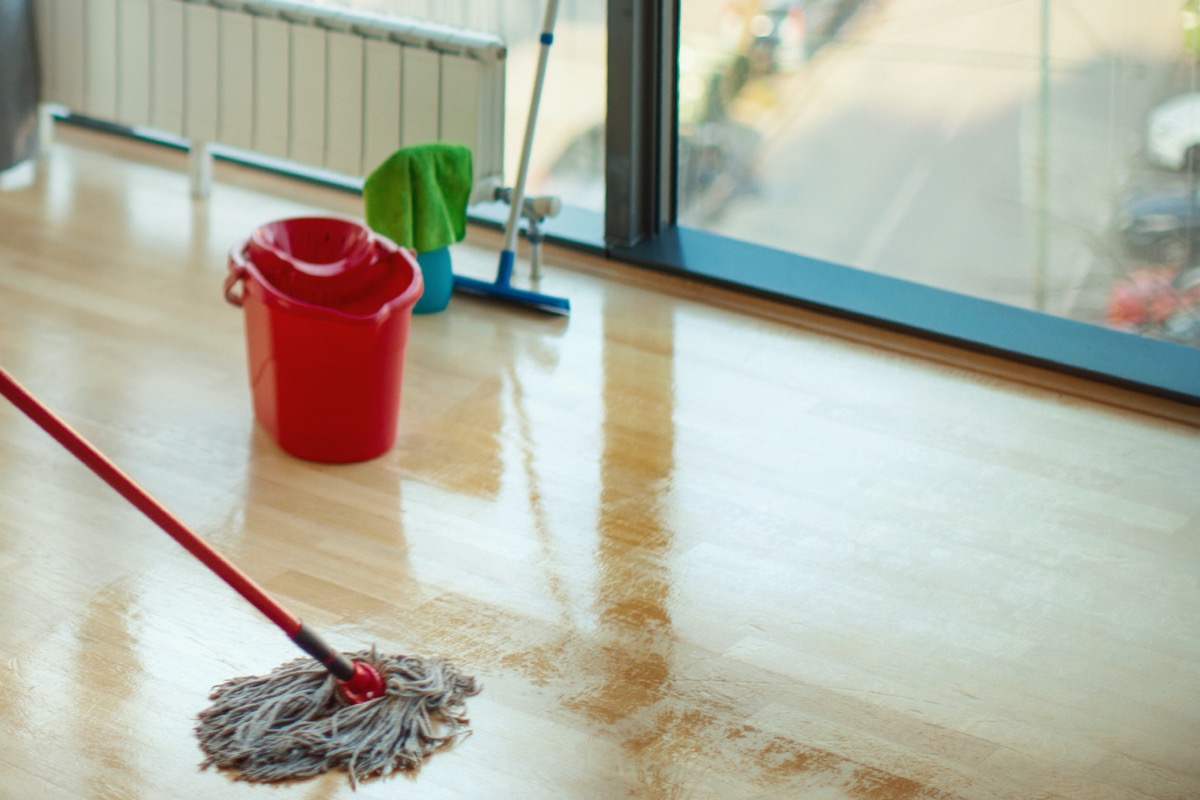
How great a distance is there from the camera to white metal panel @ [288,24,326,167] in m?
3.93

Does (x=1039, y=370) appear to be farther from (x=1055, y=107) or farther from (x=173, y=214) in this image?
(x=173, y=214)

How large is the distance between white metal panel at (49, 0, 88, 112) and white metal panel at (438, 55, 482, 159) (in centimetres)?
117

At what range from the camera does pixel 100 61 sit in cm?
425

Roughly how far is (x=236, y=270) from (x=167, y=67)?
1568 mm

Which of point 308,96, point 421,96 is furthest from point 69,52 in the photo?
point 421,96

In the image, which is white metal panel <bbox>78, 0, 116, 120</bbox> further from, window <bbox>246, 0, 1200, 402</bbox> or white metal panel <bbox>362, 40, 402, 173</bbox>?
white metal panel <bbox>362, 40, 402, 173</bbox>

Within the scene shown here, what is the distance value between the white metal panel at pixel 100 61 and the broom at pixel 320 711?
2.54 meters

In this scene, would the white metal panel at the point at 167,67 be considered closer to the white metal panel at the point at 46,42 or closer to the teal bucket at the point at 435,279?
the white metal panel at the point at 46,42

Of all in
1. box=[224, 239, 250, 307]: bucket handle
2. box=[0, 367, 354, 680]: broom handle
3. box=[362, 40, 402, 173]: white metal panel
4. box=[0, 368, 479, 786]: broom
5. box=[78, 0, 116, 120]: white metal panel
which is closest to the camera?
box=[0, 367, 354, 680]: broom handle

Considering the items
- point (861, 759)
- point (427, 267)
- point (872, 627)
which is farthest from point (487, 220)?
point (861, 759)

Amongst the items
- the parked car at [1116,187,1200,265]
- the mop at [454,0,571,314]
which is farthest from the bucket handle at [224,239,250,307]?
the parked car at [1116,187,1200,265]

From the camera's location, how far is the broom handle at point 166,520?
74.0 inches

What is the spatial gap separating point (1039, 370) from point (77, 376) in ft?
6.70

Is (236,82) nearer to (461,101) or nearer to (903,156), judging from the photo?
(461,101)
